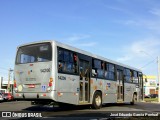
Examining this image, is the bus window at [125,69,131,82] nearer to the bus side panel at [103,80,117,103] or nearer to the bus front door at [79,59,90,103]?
the bus side panel at [103,80,117,103]

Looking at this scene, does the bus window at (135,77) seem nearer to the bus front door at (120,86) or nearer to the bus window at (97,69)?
the bus front door at (120,86)

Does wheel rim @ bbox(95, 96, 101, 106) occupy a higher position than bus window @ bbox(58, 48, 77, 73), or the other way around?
bus window @ bbox(58, 48, 77, 73)

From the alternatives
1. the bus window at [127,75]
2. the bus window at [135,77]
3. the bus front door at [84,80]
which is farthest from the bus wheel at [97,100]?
the bus window at [135,77]

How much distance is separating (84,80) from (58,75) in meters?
3.06

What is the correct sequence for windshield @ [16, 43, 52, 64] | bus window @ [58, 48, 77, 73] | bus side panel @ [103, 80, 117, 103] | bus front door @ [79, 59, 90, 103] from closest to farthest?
windshield @ [16, 43, 52, 64], bus window @ [58, 48, 77, 73], bus front door @ [79, 59, 90, 103], bus side panel @ [103, 80, 117, 103]

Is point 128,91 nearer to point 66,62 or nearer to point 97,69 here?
point 97,69

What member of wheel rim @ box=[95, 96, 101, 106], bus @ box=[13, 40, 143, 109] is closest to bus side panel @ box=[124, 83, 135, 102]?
bus @ box=[13, 40, 143, 109]

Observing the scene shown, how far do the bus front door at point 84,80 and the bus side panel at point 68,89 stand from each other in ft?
2.15

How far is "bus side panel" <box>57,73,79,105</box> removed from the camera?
1573 cm

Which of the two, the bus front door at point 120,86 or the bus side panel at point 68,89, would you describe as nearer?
the bus side panel at point 68,89

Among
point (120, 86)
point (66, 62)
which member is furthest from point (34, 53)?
point (120, 86)

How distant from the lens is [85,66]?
18.5 meters

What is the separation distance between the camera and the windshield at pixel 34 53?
15906 mm

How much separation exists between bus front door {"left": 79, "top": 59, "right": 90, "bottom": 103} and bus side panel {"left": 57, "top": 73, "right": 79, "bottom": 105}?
25.8 inches
